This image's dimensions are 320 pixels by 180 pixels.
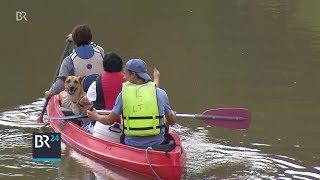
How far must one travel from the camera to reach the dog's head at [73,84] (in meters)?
9.84

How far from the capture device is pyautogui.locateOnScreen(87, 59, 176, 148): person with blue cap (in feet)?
27.0

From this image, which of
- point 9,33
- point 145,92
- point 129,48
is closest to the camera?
point 145,92

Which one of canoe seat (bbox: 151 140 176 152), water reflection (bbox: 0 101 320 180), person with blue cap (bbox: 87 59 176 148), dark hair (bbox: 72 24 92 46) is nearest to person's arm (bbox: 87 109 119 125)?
person with blue cap (bbox: 87 59 176 148)

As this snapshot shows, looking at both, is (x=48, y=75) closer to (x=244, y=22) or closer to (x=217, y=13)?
(x=244, y=22)

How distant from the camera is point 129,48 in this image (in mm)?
20500

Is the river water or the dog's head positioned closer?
the river water

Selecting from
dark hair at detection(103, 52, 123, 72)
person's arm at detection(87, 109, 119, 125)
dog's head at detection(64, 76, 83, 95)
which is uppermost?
dark hair at detection(103, 52, 123, 72)

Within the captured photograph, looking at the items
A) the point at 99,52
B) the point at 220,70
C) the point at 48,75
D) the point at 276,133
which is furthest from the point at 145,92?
the point at 220,70

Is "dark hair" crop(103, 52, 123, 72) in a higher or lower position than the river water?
higher

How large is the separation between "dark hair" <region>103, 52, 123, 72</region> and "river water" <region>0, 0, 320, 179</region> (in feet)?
4.28

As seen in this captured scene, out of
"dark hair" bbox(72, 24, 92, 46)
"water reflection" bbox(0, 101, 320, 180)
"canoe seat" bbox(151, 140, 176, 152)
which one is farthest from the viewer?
"dark hair" bbox(72, 24, 92, 46)

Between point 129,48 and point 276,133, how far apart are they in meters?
9.93

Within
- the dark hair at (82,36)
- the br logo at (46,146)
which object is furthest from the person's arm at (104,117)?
the dark hair at (82,36)

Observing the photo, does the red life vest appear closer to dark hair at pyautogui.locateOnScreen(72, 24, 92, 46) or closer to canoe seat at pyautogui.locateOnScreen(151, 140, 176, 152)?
dark hair at pyautogui.locateOnScreen(72, 24, 92, 46)
